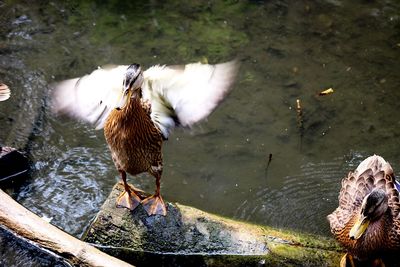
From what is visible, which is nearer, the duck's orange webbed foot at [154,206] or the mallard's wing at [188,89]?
the mallard's wing at [188,89]

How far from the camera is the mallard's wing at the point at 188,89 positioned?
383 centimetres

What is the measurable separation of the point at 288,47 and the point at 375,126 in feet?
5.24

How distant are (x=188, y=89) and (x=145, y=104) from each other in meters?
0.33

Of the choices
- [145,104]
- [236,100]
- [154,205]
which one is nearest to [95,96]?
[145,104]

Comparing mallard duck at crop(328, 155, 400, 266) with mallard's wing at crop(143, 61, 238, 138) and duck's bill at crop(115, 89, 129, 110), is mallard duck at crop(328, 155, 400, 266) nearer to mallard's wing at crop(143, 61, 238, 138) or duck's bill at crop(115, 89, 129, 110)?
mallard's wing at crop(143, 61, 238, 138)

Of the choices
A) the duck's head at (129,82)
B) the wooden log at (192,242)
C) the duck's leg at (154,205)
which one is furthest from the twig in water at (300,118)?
the duck's head at (129,82)

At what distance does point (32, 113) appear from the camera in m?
5.80

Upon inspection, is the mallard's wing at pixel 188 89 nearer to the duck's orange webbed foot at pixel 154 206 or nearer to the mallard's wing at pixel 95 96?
the mallard's wing at pixel 95 96

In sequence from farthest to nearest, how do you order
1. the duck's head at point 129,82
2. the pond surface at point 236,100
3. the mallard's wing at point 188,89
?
the pond surface at point 236,100 → the mallard's wing at point 188,89 → the duck's head at point 129,82

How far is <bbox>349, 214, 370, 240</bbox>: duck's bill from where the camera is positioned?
12.8ft

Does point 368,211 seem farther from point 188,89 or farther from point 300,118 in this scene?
point 300,118

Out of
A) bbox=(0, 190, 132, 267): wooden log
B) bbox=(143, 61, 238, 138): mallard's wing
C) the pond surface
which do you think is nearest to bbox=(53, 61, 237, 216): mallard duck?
bbox=(143, 61, 238, 138): mallard's wing

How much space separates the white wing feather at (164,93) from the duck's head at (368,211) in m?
1.32

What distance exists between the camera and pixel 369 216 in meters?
3.99
